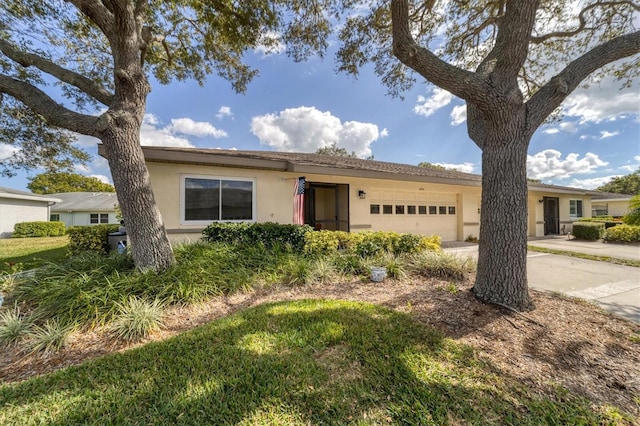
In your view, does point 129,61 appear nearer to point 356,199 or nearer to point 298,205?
point 298,205

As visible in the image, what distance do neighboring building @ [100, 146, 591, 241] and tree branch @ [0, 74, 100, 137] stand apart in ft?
5.97

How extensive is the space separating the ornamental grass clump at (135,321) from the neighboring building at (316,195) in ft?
12.8

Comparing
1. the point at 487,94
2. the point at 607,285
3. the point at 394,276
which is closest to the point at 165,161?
the point at 394,276

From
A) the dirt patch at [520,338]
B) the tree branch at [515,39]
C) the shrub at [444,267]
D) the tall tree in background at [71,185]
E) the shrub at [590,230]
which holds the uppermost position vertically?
the tall tree in background at [71,185]

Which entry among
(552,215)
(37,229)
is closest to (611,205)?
(552,215)

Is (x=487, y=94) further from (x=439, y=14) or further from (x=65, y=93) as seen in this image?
(x=65, y=93)

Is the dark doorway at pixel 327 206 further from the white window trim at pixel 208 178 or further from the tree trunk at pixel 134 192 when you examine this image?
the tree trunk at pixel 134 192

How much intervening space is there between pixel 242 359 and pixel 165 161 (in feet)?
20.5

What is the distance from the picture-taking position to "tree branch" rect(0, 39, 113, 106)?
477cm

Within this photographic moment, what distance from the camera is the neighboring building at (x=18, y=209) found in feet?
56.2

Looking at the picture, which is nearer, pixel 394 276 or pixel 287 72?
pixel 394 276

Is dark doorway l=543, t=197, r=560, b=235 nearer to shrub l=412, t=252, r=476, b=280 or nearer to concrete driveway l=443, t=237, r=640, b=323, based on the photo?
concrete driveway l=443, t=237, r=640, b=323

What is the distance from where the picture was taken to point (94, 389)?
2213mm

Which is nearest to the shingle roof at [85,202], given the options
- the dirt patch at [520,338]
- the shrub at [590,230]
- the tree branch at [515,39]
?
the dirt patch at [520,338]
